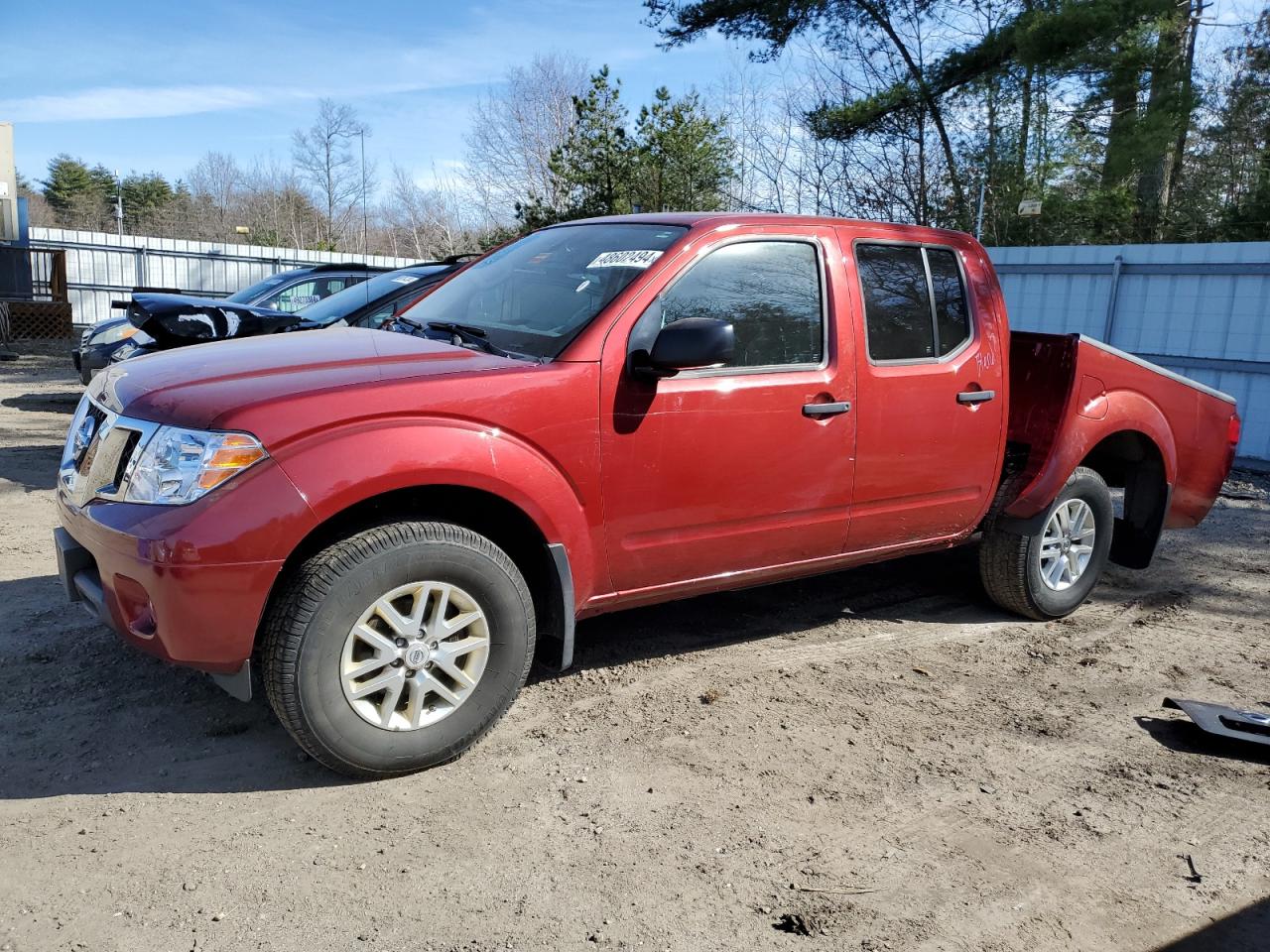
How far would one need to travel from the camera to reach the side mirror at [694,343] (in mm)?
3426

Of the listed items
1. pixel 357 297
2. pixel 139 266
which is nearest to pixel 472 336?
pixel 357 297

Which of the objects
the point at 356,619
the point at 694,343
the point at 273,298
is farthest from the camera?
the point at 273,298

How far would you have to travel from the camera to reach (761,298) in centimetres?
404

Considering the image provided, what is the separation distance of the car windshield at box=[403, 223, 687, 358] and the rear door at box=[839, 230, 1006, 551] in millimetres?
1009

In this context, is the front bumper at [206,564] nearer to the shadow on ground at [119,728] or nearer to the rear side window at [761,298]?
the shadow on ground at [119,728]

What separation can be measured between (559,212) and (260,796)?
585 inches

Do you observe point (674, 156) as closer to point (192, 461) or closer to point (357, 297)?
point (357, 297)

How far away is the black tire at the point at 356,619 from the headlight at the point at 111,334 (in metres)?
8.39

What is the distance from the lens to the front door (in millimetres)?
3637

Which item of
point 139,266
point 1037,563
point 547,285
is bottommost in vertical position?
point 1037,563

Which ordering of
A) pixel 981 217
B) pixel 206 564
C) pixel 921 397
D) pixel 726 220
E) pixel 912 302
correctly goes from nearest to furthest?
pixel 206 564 → pixel 726 220 → pixel 921 397 → pixel 912 302 → pixel 981 217

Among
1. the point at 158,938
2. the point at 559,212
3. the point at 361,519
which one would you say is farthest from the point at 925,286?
the point at 559,212

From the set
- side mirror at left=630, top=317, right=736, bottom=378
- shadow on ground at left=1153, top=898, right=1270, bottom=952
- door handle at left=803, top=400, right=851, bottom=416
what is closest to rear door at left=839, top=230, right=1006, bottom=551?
door handle at left=803, top=400, right=851, bottom=416

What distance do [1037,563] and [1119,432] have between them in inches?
34.0
